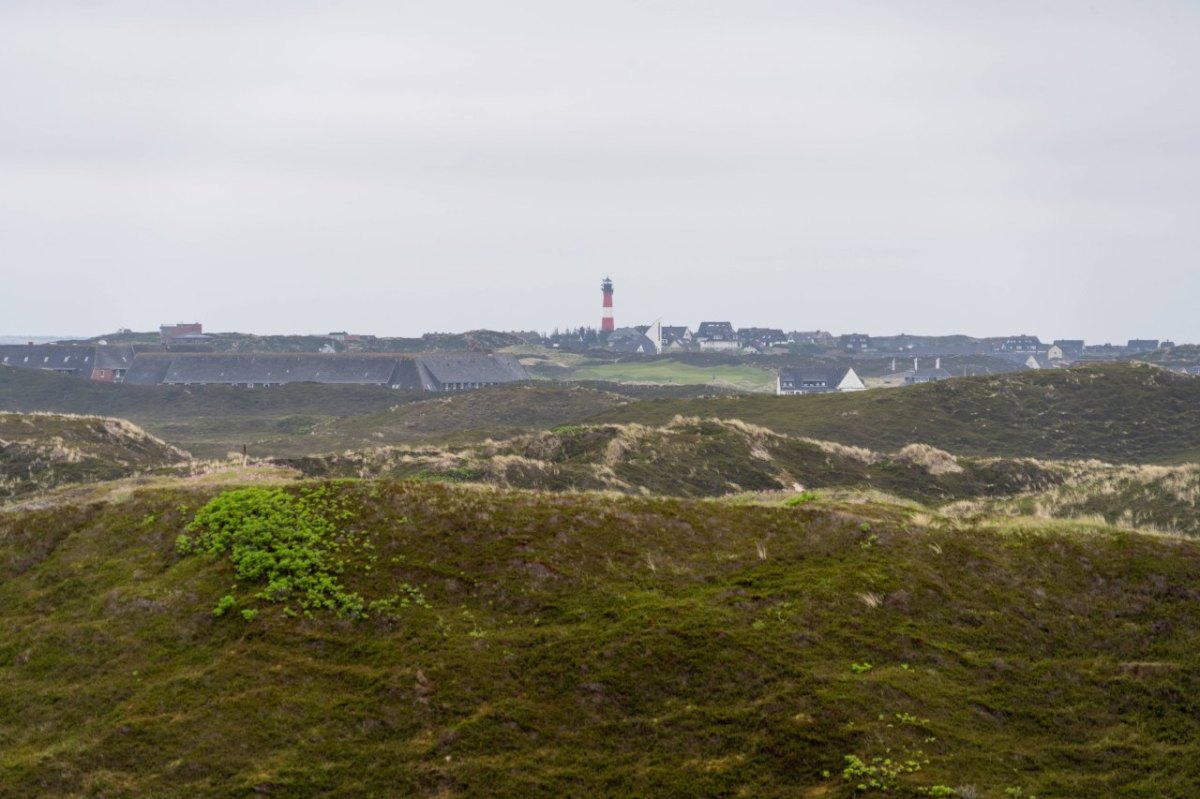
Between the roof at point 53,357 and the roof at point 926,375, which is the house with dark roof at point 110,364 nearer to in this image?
the roof at point 53,357

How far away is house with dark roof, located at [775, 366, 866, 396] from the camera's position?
162 meters

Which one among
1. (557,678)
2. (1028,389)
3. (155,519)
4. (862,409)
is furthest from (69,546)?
(1028,389)

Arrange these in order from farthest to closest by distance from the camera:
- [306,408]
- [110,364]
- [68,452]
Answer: [110,364] → [306,408] → [68,452]

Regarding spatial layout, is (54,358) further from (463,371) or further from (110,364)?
(463,371)

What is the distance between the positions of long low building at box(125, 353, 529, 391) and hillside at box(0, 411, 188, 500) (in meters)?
93.0

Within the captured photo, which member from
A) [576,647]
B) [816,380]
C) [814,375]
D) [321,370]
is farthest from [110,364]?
[576,647]

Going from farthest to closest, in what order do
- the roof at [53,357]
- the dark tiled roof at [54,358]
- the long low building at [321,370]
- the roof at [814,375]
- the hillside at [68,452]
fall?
1. the roof at [53,357]
2. the dark tiled roof at [54,358]
3. the long low building at [321,370]
4. the roof at [814,375]
5. the hillside at [68,452]

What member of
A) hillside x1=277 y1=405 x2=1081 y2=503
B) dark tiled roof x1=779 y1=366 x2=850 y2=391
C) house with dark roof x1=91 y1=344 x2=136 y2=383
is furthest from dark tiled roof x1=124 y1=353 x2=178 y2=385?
hillside x1=277 y1=405 x2=1081 y2=503

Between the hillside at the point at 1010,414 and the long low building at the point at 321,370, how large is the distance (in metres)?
68.6

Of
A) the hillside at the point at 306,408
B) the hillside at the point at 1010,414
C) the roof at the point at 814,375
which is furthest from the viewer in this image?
the roof at the point at 814,375

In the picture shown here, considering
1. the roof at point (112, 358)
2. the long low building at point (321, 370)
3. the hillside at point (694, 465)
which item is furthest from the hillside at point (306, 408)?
the hillside at point (694, 465)

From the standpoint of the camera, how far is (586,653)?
18.7 metres

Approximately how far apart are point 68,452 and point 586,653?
5411cm

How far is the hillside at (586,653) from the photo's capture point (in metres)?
16.0
